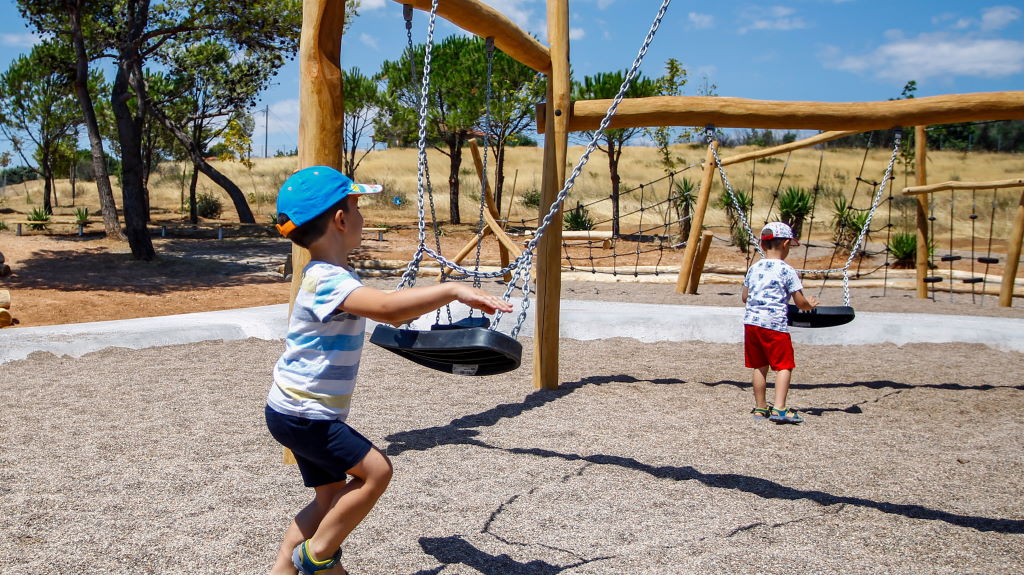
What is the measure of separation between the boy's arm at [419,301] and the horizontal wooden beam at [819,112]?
351 centimetres

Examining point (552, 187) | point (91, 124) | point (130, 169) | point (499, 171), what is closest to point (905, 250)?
point (499, 171)

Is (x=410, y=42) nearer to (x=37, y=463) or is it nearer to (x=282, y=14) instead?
(x=37, y=463)

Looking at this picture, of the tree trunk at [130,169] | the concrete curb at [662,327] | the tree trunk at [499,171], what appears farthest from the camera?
the tree trunk at [499,171]

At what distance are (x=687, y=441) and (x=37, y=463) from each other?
326 cm

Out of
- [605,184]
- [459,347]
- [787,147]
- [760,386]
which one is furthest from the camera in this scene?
[605,184]

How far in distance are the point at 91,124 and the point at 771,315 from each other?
16.1 metres

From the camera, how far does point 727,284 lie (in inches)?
513

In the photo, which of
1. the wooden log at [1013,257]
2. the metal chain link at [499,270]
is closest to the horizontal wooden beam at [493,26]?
the metal chain link at [499,270]

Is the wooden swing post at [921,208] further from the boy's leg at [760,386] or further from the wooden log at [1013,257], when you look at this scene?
the boy's leg at [760,386]

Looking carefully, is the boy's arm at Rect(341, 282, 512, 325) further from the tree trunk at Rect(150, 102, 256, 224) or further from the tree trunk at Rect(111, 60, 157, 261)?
the tree trunk at Rect(150, 102, 256, 224)

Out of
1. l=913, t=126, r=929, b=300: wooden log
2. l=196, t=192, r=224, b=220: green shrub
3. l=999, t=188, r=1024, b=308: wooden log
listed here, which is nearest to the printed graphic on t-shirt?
l=913, t=126, r=929, b=300: wooden log

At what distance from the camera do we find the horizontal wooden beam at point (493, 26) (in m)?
4.46

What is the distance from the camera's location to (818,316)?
16.4ft

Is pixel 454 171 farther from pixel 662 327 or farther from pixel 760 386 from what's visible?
pixel 760 386
